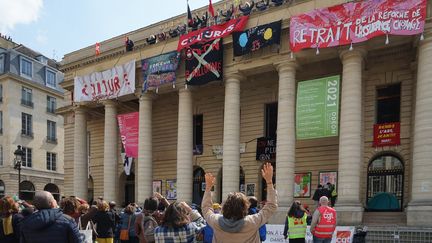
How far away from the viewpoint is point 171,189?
25.5m

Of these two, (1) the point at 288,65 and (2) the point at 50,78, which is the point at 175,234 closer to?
(1) the point at 288,65

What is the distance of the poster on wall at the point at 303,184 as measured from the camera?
2025 cm

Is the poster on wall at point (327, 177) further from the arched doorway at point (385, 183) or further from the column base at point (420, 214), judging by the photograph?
the column base at point (420, 214)

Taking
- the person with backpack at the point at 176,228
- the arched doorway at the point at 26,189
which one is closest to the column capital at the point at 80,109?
the arched doorway at the point at 26,189

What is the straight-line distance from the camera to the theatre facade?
16.1 meters

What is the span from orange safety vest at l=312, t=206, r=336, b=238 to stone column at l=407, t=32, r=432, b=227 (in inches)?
286

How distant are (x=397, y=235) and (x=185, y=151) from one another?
11947 millimetres

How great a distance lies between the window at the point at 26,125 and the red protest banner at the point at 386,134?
36668mm

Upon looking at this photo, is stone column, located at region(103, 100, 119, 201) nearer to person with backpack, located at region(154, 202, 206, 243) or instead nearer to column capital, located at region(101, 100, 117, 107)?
column capital, located at region(101, 100, 117, 107)

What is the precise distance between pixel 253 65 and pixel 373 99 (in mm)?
5992

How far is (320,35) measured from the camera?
651 inches

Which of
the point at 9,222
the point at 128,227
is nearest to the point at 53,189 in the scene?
the point at 128,227

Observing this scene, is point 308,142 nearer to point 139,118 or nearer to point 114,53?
point 139,118

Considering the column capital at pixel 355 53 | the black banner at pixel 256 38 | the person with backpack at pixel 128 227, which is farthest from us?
the black banner at pixel 256 38
